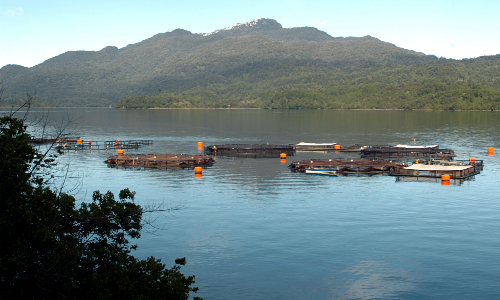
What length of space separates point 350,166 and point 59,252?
224 ft

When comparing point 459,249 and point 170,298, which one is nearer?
point 170,298

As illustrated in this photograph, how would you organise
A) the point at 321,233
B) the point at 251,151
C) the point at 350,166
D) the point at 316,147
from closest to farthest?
the point at 321,233 < the point at 350,166 < the point at 251,151 < the point at 316,147

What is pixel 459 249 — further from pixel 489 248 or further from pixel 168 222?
pixel 168 222

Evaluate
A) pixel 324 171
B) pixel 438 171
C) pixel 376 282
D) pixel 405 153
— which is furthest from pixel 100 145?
pixel 376 282

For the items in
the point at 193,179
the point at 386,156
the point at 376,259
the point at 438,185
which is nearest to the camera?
the point at 376,259

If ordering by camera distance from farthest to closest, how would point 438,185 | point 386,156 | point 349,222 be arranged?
point 386,156 → point 438,185 → point 349,222

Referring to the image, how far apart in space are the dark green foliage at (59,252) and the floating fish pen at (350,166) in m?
59.2

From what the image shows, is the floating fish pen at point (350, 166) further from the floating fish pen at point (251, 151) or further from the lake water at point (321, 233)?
the floating fish pen at point (251, 151)

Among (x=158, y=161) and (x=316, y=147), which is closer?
(x=158, y=161)

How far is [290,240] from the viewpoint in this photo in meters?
45.5

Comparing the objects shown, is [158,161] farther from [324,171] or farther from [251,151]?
Answer: [324,171]

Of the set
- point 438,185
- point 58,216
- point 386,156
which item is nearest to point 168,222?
point 58,216

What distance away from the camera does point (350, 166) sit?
87.9 m

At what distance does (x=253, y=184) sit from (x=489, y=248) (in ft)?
122
